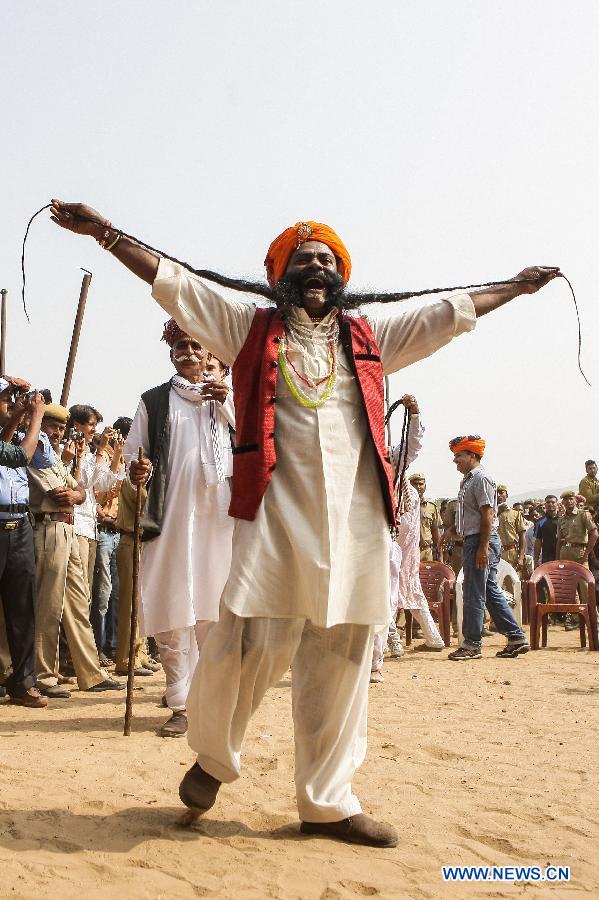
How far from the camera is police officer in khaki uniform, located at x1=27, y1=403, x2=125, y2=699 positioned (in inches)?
287

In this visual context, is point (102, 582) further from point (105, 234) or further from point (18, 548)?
point (105, 234)

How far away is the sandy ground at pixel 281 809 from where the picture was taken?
3.13m

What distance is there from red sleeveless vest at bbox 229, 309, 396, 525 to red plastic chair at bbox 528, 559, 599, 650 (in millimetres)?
8364

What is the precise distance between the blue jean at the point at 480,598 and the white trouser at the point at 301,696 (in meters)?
7.10

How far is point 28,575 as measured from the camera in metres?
6.79

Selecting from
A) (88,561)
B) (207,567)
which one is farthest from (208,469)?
(88,561)

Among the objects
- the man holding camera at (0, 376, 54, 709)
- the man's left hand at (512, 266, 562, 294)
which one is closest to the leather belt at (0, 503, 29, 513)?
the man holding camera at (0, 376, 54, 709)

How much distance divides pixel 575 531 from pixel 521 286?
41.6ft

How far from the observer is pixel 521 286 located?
13.7 feet

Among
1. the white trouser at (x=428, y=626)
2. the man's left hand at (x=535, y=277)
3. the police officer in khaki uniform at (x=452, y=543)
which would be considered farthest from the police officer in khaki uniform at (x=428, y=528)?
the man's left hand at (x=535, y=277)

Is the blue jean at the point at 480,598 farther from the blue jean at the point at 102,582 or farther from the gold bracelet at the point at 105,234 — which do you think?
the gold bracelet at the point at 105,234

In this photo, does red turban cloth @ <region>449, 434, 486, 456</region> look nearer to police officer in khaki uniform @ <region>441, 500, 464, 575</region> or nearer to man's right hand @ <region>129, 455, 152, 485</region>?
police officer in khaki uniform @ <region>441, 500, 464, 575</region>

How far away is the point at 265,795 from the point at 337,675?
93cm

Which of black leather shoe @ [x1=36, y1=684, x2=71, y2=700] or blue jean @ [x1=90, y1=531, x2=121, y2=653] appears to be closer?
black leather shoe @ [x1=36, y1=684, x2=71, y2=700]
